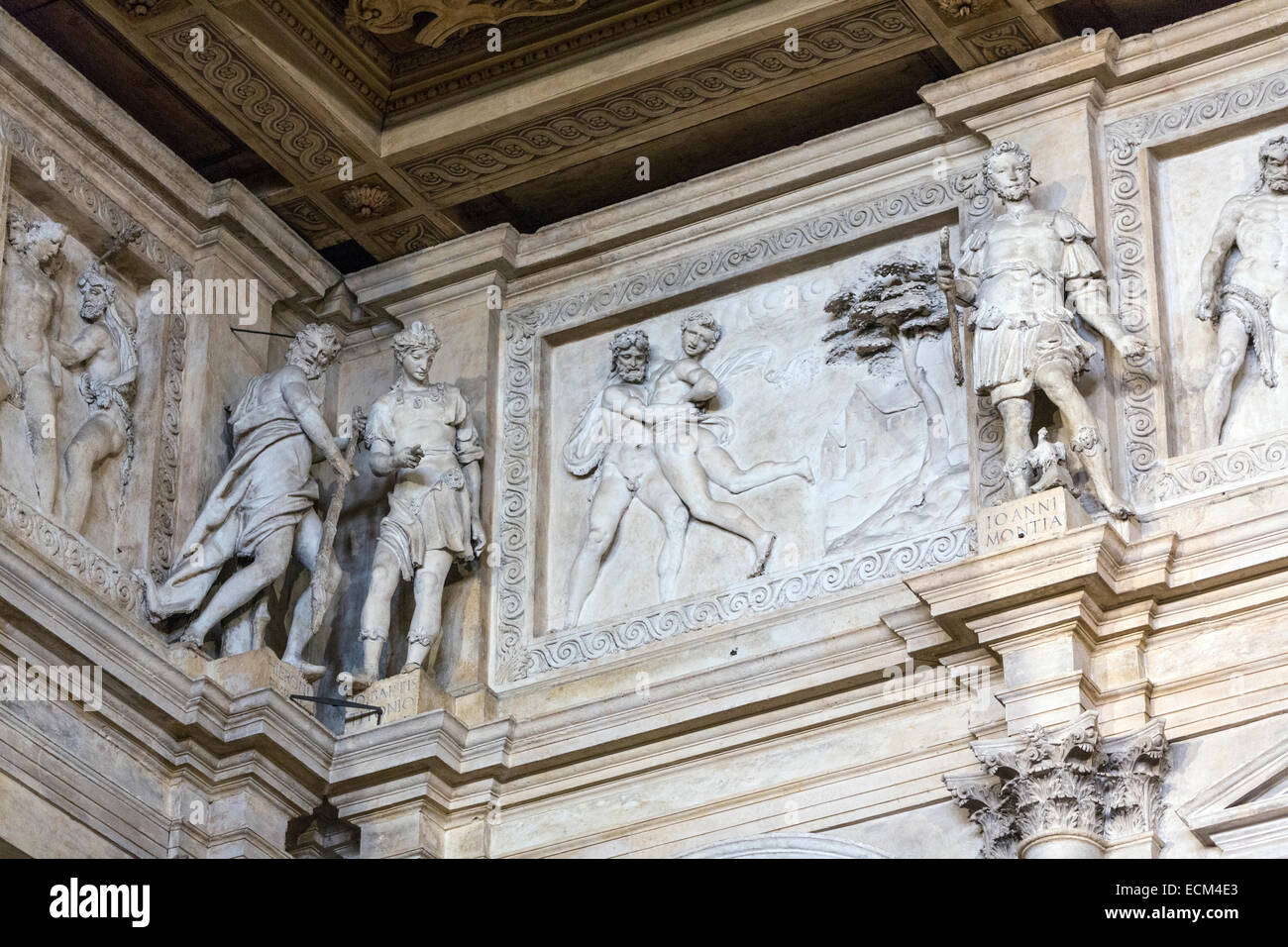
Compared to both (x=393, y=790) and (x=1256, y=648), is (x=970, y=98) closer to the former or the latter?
(x=1256, y=648)

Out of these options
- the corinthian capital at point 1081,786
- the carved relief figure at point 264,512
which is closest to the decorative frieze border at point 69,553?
the carved relief figure at point 264,512

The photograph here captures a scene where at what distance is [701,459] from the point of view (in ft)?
46.5

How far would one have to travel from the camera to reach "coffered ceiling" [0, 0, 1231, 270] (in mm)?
13977

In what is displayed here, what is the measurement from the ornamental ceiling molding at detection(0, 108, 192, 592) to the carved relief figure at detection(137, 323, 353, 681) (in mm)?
172

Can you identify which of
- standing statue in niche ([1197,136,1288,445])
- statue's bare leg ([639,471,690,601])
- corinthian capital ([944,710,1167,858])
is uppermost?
standing statue in niche ([1197,136,1288,445])

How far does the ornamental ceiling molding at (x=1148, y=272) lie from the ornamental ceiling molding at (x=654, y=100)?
1145 mm

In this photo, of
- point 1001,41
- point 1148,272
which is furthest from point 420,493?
point 1148,272

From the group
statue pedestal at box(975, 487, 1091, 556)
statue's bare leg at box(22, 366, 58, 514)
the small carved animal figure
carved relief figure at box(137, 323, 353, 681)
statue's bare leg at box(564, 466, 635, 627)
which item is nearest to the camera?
statue pedestal at box(975, 487, 1091, 556)

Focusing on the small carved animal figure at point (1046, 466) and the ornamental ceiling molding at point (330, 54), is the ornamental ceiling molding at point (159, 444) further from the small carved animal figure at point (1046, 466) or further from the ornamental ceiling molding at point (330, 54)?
the small carved animal figure at point (1046, 466)

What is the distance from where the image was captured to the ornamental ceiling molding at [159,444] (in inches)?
521

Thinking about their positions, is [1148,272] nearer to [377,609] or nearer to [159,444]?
[377,609]

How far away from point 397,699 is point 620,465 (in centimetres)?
163

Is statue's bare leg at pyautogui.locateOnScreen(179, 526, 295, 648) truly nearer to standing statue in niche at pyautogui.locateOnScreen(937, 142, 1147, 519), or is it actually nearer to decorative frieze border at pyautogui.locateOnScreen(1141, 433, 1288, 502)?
standing statue in niche at pyautogui.locateOnScreen(937, 142, 1147, 519)

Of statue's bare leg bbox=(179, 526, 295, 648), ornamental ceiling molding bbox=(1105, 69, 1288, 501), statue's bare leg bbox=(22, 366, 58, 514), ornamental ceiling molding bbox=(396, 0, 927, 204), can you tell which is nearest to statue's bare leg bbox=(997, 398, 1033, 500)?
ornamental ceiling molding bbox=(1105, 69, 1288, 501)
